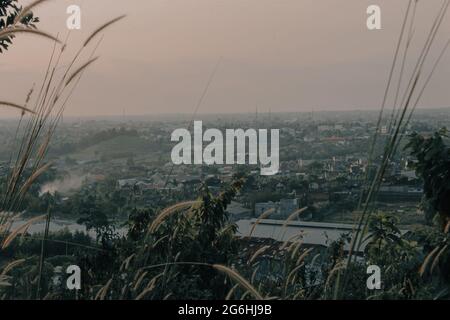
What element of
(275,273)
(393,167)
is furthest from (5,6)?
(393,167)

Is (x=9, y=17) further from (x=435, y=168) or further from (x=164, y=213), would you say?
(x=435, y=168)

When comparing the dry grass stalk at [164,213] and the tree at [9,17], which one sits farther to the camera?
the tree at [9,17]

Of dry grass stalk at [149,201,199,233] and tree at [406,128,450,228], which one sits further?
tree at [406,128,450,228]

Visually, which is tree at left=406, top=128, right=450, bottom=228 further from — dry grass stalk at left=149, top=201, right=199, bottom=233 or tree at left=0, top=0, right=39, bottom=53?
tree at left=0, top=0, right=39, bottom=53

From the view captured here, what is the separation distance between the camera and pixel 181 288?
7.39 ft

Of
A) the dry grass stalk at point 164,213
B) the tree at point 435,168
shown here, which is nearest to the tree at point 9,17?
the dry grass stalk at point 164,213

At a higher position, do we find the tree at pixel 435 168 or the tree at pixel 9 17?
the tree at pixel 9 17

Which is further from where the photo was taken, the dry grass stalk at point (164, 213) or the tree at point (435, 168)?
the tree at point (435, 168)

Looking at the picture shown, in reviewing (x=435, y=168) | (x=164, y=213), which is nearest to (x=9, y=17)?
(x=164, y=213)

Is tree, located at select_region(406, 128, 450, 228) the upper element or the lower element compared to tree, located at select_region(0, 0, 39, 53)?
lower

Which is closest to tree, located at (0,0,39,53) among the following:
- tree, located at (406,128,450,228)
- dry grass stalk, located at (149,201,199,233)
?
dry grass stalk, located at (149,201,199,233)

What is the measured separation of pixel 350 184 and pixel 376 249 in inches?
12.5

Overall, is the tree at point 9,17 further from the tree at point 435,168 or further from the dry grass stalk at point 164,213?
the tree at point 435,168
